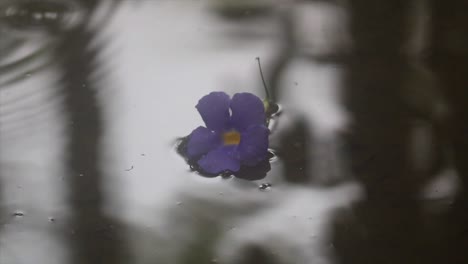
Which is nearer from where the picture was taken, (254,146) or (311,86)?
(254,146)

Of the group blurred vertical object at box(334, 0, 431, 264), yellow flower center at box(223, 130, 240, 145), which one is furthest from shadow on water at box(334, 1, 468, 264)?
yellow flower center at box(223, 130, 240, 145)

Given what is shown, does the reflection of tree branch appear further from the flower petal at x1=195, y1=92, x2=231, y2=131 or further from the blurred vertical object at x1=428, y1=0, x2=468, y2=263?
the blurred vertical object at x1=428, y1=0, x2=468, y2=263

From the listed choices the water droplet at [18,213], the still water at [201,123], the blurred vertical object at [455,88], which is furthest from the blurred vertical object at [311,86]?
the water droplet at [18,213]

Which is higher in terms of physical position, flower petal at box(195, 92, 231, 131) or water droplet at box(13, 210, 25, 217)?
flower petal at box(195, 92, 231, 131)

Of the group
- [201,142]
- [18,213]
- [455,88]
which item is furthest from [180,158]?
[455,88]

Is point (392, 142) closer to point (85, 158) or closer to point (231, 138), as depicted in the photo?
point (231, 138)
